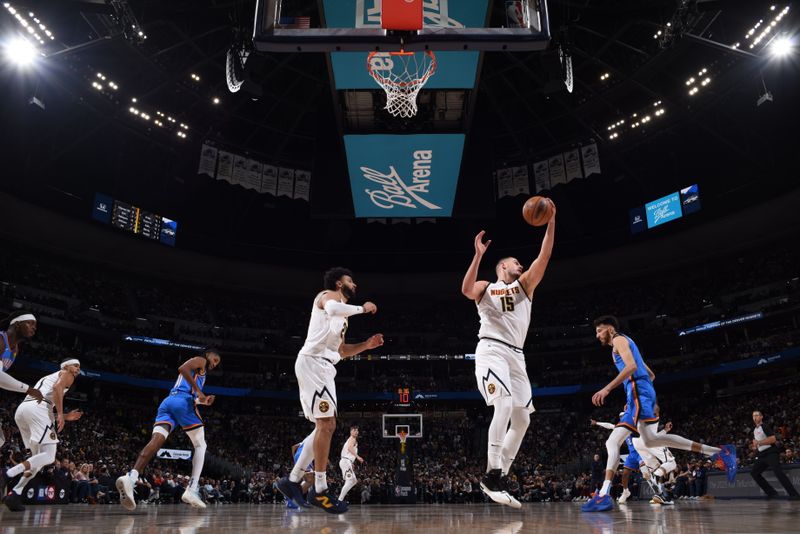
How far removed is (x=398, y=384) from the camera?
35844 millimetres

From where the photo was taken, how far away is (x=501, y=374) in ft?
18.5

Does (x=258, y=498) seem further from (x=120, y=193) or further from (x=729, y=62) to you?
(x=729, y=62)

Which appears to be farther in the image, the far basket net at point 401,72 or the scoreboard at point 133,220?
the scoreboard at point 133,220

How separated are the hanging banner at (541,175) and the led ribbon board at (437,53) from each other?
11635mm

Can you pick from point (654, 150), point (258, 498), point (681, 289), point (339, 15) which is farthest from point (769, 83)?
point (258, 498)

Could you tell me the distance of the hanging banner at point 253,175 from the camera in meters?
26.6

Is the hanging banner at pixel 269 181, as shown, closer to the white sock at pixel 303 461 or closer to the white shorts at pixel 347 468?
the white shorts at pixel 347 468

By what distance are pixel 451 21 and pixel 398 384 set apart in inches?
1088

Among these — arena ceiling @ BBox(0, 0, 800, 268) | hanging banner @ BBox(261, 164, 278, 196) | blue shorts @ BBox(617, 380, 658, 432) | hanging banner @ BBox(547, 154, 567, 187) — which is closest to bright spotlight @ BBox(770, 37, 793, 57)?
arena ceiling @ BBox(0, 0, 800, 268)

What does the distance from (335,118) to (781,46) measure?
562 inches

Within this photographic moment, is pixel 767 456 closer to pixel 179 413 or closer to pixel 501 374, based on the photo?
pixel 501 374

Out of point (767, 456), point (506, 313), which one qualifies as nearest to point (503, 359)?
point (506, 313)

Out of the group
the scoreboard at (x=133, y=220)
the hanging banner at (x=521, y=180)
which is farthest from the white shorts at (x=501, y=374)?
the scoreboard at (x=133, y=220)

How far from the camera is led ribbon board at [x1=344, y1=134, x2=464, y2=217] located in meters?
17.8
